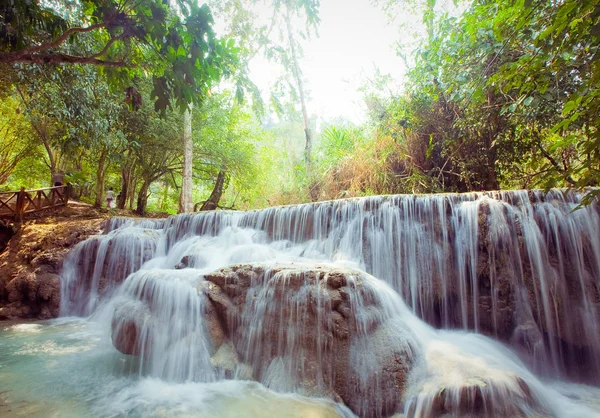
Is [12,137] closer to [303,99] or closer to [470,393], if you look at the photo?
[303,99]

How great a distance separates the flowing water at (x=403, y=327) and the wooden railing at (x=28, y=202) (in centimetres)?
540

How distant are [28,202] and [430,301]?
43.2 ft

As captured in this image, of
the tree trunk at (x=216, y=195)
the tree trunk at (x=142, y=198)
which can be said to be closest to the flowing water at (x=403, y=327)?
the tree trunk at (x=142, y=198)

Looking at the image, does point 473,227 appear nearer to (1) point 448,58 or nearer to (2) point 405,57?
(1) point 448,58

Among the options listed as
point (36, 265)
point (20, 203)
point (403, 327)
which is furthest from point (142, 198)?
point (403, 327)

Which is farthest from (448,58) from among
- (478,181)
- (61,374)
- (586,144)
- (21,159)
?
(21,159)

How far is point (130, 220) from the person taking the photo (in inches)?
360

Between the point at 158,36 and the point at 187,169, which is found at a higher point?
the point at 187,169

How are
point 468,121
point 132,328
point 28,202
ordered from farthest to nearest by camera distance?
point 28,202
point 468,121
point 132,328

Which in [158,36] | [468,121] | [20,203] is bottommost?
[158,36]

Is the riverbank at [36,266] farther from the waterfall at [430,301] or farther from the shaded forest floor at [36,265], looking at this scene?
the waterfall at [430,301]

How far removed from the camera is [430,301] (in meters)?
4.91

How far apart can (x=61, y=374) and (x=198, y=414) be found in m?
2.36

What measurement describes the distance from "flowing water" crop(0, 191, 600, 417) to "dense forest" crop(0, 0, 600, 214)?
1.25 meters
